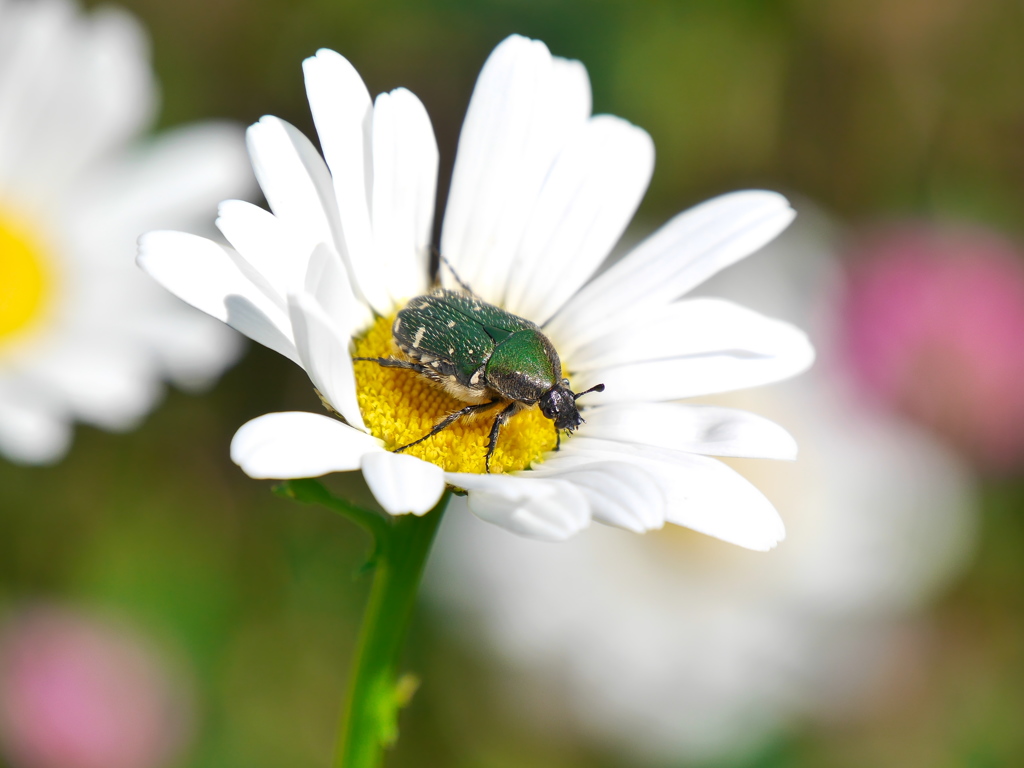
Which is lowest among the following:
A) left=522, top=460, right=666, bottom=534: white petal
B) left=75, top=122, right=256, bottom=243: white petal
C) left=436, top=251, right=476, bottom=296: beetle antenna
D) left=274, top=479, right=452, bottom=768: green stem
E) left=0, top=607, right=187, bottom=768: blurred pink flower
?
left=0, top=607, right=187, bottom=768: blurred pink flower

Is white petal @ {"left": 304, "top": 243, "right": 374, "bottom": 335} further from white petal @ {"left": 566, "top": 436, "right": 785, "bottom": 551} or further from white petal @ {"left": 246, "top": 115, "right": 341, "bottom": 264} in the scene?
white petal @ {"left": 566, "top": 436, "right": 785, "bottom": 551}

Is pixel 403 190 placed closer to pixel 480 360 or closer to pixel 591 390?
pixel 480 360

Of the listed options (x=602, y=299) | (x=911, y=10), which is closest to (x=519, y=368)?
(x=602, y=299)

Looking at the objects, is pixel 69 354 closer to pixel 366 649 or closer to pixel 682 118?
pixel 366 649

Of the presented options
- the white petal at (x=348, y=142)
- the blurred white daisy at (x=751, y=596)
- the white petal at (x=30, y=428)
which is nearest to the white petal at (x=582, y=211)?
the white petal at (x=348, y=142)

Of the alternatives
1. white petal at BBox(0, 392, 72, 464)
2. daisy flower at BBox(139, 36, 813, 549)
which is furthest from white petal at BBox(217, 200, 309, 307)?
white petal at BBox(0, 392, 72, 464)
